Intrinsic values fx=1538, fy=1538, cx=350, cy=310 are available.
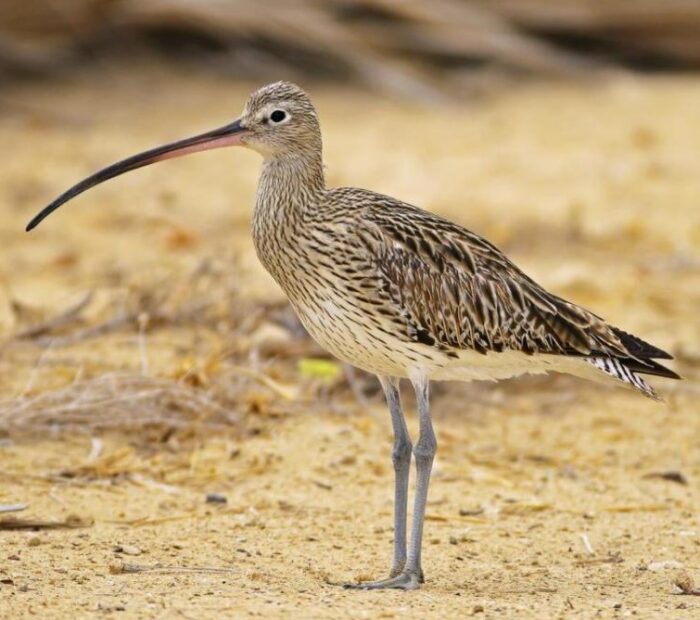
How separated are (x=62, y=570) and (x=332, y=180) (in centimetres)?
687

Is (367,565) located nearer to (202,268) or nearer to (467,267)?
(467,267)

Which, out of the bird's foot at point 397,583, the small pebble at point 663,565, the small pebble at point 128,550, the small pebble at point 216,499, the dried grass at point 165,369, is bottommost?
the bird's foot at point 397,583

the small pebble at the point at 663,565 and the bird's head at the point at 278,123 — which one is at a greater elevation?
the bird's head at the point at 278,123

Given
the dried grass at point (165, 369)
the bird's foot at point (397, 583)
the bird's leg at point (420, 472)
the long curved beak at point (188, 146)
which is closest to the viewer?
the bird's foot at point (397, 583)

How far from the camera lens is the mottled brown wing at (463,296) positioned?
6195mm

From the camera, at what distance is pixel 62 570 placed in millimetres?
5793

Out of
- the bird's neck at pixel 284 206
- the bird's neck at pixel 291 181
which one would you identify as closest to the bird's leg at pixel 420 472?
the bird's neck at pixel 284 206

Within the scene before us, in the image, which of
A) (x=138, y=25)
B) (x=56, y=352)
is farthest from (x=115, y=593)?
(x=138, y=25)

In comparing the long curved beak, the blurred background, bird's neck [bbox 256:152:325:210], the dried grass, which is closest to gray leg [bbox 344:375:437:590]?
the blurred background

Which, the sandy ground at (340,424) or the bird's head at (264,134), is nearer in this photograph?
the sandy ground at (340,424)

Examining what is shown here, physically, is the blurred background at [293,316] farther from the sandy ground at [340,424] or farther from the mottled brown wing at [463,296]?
the mottled brown wing at [463,296]

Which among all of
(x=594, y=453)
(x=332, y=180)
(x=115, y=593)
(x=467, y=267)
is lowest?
(x=115, y=593)

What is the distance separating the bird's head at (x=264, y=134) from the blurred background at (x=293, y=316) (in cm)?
145

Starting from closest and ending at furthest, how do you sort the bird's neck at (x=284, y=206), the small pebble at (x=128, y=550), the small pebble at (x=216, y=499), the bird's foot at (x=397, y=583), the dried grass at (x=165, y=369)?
the bird's foot at (x=397, y=583)
the small pebble at (x=128, y=550)
the bird's neck at (x=284, y=206)
the small pebble at (x=216, y=499)
the dried grass at (x=165, y=369)
